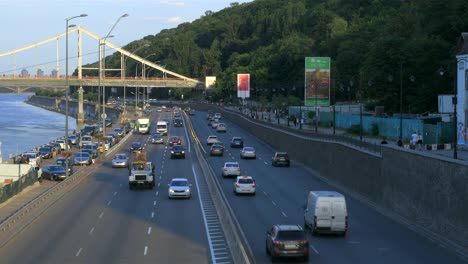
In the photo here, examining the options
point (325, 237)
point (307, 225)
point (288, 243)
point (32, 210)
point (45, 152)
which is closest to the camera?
→ point (288, 243)

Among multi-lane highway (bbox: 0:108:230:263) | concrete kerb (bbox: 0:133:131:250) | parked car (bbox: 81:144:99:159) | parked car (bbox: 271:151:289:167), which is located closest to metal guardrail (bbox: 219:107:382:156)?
parked car (bbox: 271:151:289:167)

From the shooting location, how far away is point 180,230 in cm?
3216

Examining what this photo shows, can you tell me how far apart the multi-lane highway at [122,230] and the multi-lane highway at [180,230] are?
4 centimetres

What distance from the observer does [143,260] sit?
2542cm

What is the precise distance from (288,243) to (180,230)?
868 centimetres

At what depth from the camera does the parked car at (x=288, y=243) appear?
24.5 m

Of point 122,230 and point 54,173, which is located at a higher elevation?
point 54,173

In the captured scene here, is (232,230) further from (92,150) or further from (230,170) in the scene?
(92,150)

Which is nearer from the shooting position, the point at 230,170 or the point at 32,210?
the point at 32,210

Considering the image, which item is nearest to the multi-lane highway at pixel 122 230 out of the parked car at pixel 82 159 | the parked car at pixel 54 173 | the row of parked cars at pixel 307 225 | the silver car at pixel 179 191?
the silver car at pixel 179 191

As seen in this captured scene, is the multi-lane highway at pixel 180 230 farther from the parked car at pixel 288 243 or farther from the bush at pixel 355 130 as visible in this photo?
the bush at pixel 355 130

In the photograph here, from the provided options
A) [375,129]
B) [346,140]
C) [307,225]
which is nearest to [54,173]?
[346,140]

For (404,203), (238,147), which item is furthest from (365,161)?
(238,147)

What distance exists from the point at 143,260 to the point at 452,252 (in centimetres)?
1169
